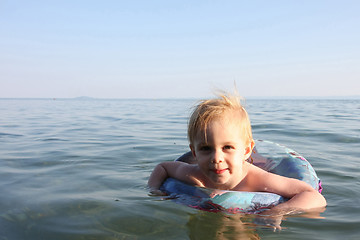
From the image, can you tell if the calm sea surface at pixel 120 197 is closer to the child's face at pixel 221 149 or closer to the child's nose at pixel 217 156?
the child's face at pixel 221 149

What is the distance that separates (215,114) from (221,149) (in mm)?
248

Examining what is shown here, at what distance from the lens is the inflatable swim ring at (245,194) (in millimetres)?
2445

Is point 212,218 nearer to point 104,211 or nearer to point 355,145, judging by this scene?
point 104,211

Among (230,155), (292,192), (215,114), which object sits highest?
(215,114)

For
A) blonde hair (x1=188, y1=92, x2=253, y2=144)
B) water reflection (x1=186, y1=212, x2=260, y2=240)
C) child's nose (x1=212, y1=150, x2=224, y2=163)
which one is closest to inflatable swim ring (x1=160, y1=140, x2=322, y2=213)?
water reflection (x1=186, y1=212, x2=260, y2=240)

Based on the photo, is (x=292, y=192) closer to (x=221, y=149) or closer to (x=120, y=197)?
(x=221, y=149)

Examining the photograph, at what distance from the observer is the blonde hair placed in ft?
7.83

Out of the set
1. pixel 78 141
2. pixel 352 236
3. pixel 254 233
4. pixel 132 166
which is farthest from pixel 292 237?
pixel 78 141

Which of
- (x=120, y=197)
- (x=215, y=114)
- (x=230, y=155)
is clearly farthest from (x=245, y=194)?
(x=120, y=197)

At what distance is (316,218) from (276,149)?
1.23 meters

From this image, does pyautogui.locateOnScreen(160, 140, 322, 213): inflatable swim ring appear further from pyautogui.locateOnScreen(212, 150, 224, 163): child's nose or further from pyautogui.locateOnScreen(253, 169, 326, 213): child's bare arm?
pyautogui.locateOnScreen(212, 150, 224, 163): child's nose

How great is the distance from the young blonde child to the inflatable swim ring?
4.0 inches

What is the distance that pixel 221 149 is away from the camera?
2.37 meters

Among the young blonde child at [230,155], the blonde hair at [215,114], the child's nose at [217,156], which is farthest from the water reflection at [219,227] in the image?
the blonde hair at [215,114]
